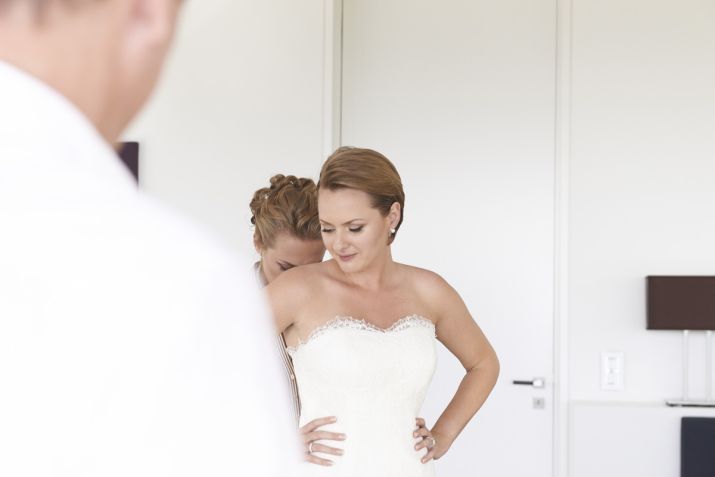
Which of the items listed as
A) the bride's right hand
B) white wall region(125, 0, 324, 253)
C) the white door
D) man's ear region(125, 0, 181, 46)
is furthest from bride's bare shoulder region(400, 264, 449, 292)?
man's ear region(125, 0, 181, 46)

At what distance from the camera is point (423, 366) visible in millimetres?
2850

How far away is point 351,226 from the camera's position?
9.14 feet

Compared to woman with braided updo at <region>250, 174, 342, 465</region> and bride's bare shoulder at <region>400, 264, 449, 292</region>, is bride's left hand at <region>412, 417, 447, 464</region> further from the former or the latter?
bride's bare shoulder at <region>400, 264, 449, 292</region>

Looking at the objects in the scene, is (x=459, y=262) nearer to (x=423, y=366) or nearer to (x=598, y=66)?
(x=598, y=66)

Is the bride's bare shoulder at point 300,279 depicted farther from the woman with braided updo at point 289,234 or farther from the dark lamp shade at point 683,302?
the dark lamp shade at point 683,302

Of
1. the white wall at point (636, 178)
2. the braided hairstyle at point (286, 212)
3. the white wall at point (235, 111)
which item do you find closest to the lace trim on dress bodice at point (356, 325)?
the braided hairstyle at point (286, 212)

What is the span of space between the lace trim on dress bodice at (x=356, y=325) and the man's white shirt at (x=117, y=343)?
245 centimetres

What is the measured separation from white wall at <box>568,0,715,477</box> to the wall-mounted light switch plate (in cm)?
3

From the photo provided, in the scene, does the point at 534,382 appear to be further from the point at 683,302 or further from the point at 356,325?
the point at 356,325

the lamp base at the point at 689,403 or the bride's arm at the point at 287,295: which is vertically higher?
the bride's arm at the point at 287,295

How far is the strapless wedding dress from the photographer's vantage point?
9.02 feet

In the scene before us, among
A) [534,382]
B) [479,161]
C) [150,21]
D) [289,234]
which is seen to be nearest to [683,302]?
[534,382]

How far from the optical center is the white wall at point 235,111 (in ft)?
15.1

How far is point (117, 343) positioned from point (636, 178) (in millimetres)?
4872
